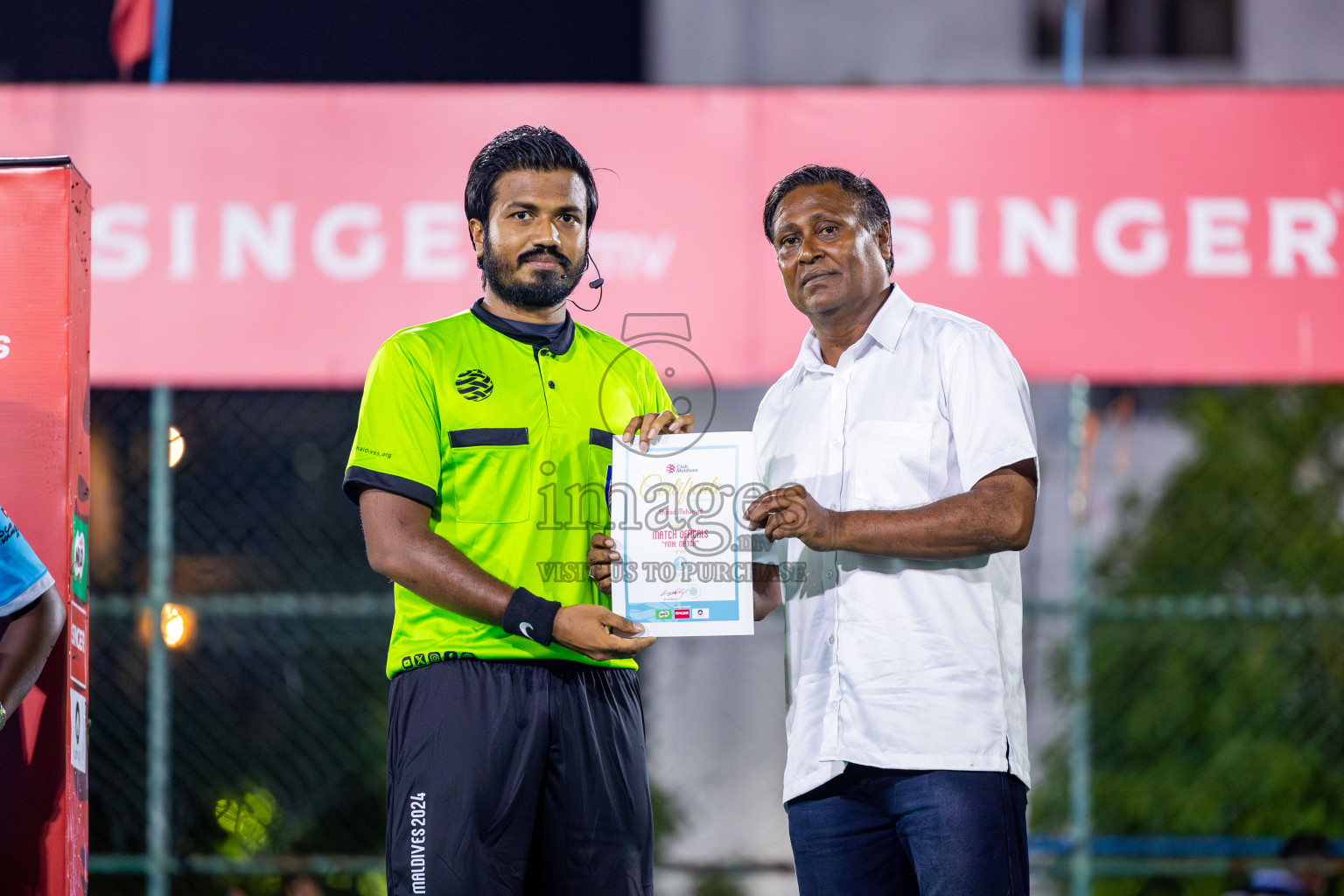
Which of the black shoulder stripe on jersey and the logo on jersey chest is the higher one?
the logo on jersey chest

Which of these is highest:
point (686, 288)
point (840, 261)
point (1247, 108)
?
point (1247, 108)

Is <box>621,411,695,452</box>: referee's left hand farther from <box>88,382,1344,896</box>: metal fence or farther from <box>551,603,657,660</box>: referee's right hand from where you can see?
<box>88,382,1344,896</box>: metal fence

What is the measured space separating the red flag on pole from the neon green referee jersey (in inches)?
131

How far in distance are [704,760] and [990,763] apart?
314cm

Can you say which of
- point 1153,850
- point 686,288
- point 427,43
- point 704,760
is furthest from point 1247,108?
point 427,43

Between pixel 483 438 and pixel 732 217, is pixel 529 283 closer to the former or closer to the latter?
pixel 483 438

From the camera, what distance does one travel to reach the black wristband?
8.07ft

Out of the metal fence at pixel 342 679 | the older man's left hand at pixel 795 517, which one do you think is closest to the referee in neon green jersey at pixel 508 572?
the older man's left hand at pixel 795 517

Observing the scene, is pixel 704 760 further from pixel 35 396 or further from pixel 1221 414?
pixel 1221 414

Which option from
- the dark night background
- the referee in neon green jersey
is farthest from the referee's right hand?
the dark night background

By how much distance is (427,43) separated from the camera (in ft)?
21.7

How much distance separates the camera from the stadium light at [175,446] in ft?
17.1

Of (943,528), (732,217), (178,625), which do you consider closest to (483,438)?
(943,528)

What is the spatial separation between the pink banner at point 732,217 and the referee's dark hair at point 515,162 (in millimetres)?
2006
